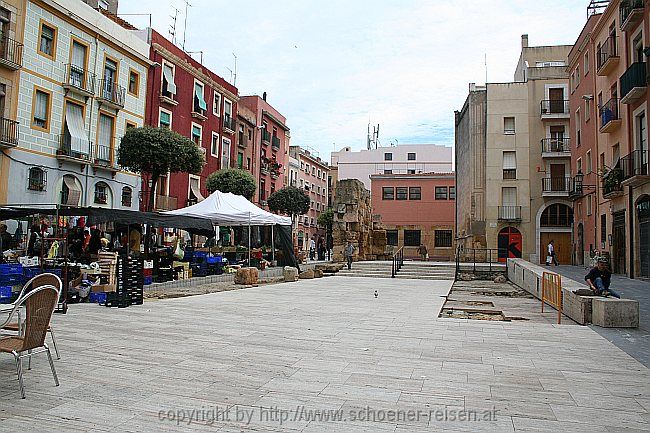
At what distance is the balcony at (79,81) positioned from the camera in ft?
74.6

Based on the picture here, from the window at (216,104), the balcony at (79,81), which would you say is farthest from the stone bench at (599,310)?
the window at (216,104)

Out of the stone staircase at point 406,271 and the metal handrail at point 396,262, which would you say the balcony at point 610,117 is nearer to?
the stone staircase at point 406,271

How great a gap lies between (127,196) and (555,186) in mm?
26455

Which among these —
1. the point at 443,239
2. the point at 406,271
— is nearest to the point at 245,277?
the point at 406,271

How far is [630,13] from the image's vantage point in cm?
1881

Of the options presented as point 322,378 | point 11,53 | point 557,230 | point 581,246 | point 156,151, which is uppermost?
point 11,53

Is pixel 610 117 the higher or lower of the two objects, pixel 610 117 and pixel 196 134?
the lower

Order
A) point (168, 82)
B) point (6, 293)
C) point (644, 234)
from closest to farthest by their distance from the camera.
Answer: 1. point (6, 293)
2. point (644, 234)
3. point (168, 82)

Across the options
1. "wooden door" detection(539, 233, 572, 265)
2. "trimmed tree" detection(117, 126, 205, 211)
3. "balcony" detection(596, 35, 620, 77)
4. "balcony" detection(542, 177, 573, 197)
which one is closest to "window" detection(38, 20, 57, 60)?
"trimmed tree" detection(117, 126, 205, 211)

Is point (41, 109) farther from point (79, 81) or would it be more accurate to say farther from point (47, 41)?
point (47, 41)

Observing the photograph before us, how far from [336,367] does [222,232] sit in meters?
30.2

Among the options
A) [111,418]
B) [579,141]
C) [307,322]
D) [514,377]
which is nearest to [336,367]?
[514,377]

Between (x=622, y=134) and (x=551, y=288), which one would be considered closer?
(x=551, y=288)

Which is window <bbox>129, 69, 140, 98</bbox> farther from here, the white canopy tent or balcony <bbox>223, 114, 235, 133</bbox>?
the white canopy tent
